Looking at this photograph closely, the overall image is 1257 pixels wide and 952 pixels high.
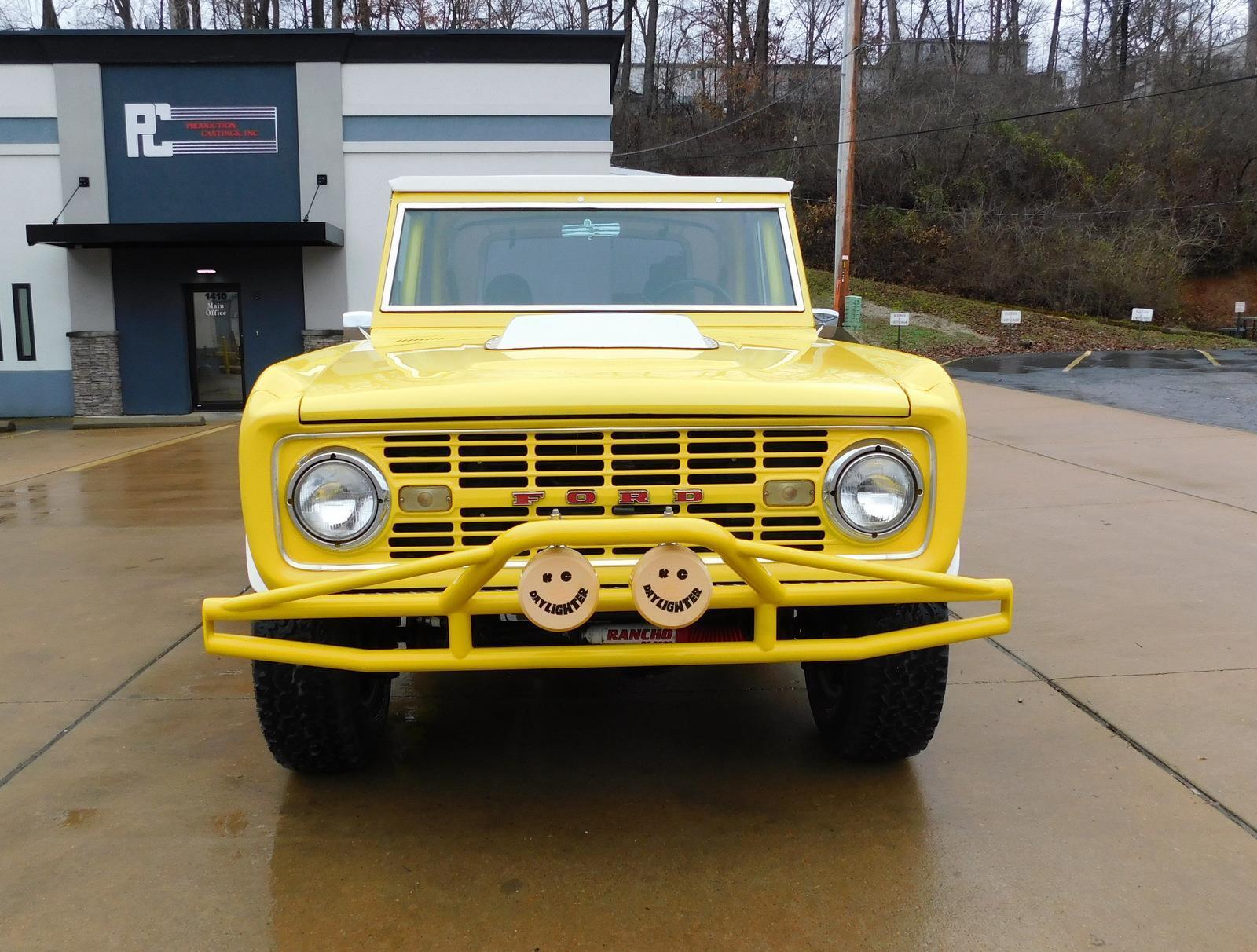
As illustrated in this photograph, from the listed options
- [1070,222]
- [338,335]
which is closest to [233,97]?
[338,335]

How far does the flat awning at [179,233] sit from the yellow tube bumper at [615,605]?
45.1 feet

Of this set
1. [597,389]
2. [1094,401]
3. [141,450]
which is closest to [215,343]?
[141,450]

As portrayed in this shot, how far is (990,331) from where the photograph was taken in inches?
1035

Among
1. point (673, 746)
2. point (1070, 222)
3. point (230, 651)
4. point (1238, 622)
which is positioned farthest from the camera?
point (1070, 222)

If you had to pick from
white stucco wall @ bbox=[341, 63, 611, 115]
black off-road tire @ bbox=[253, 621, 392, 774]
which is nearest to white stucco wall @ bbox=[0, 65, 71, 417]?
white stucco wall @ bbox=[341, 63, 611, 115]

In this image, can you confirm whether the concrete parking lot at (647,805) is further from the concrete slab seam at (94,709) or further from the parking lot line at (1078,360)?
the parking lot line at (1078,360)

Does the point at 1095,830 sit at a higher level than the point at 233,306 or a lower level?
lower

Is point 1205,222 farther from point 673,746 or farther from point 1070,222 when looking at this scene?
point 673,746

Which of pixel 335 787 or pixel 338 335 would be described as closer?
pixel 335 787

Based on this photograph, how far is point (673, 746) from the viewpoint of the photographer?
3.69 metres

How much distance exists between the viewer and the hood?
267cm

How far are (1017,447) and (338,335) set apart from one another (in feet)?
34.0

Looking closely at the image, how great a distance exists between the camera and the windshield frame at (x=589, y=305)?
4.21 m

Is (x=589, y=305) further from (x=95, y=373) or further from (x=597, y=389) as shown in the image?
(x=95, y=373)
